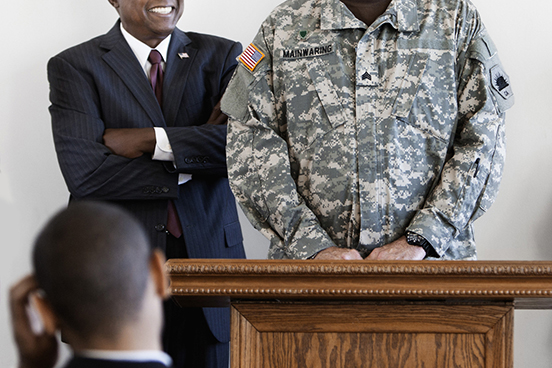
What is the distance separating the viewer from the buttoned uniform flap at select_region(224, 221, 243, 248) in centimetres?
210

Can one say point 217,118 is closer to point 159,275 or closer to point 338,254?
point 338,254

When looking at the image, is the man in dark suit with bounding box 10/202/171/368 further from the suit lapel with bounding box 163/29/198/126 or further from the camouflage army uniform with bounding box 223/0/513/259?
the suit lapel with bounding box 163/29/198/126

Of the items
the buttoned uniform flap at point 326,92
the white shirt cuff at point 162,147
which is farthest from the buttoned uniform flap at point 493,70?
the white shirt cuff at point 162,147

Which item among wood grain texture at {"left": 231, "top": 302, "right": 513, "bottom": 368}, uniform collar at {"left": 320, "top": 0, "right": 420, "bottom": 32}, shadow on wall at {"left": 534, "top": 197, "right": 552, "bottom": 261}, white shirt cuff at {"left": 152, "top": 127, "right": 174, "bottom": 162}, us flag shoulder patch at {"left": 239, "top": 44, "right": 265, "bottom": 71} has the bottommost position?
shadow on wall at {"left": 534, "top": 197, "right": 552, "bottom": 261}

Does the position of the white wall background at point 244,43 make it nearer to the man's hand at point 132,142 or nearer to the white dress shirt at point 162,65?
the white dress shirt at point 162,65

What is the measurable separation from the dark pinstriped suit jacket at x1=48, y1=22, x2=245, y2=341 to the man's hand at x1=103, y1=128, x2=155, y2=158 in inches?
1.0

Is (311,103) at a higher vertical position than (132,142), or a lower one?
higher

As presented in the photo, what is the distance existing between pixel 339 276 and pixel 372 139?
566 millimetres

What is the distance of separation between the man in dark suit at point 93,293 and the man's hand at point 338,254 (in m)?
0.95

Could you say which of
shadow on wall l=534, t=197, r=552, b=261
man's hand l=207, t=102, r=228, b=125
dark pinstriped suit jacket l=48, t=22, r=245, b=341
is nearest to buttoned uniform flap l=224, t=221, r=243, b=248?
dark pinstriped suit jacket l=48, t=22, r=245, b=341

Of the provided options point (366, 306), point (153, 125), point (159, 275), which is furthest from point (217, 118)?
point (159, 275)

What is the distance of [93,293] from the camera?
489mm

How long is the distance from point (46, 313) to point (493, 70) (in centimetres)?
141

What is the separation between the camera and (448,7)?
1.68 m
